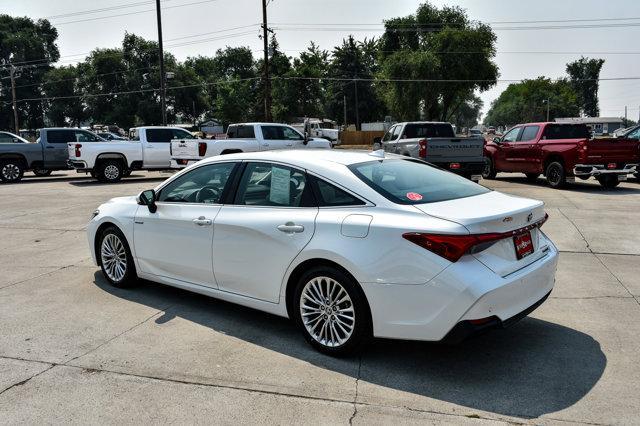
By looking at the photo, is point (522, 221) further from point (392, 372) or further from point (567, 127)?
point (567, 127)

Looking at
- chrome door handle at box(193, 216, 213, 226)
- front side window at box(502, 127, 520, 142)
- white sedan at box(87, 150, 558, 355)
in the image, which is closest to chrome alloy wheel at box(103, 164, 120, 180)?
front side window at box(502, 127, 520, 142)

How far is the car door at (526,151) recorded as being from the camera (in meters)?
16.0

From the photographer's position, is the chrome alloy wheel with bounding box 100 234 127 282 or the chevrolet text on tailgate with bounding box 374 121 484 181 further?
the chevrolet text on tailgate with bounding box 374 121 484 181

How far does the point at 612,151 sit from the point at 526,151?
97.5 inches

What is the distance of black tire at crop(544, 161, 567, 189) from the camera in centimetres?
1495

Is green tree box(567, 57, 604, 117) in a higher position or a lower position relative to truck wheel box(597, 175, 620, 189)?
higher

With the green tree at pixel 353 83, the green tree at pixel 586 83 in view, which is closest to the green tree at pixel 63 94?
the green tree at pixel 353 83

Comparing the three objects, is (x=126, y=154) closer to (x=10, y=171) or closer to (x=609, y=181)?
(x=10, y=171)

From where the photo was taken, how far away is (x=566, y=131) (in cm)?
1562

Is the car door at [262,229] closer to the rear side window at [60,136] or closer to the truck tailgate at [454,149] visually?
the truck tailgate at [454,149]

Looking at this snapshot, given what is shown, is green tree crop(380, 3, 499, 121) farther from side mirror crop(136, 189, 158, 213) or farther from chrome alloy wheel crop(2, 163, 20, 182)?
side mirror crop(136, 189, 158, 213)

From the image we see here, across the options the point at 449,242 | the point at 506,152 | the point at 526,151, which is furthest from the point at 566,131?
the point at 449,242

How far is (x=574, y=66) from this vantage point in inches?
5674

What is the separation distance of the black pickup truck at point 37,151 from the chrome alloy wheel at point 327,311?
19240 mm
